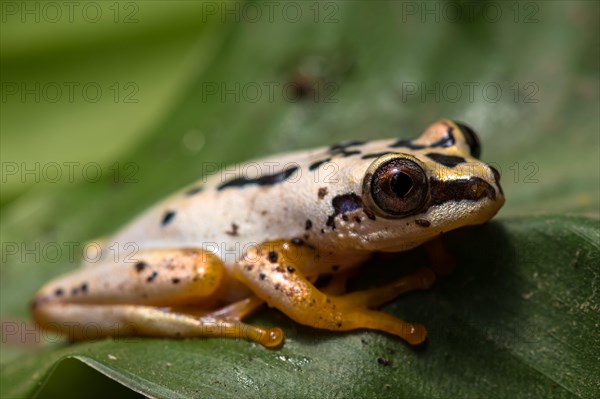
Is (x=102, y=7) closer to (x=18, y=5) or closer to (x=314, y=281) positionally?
(x=18, y=5)

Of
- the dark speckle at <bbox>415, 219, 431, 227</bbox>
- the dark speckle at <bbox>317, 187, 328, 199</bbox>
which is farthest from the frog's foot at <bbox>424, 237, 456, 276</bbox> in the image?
the dark speckle at <bbox>317, 187, 328, 199</bbox>

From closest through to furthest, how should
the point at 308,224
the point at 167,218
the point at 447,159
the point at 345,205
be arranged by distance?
the point at 447,159 < the point at 345,205 < the point at 308,224 < the point at 167,218

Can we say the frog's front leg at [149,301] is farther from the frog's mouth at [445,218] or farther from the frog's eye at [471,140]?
the frog's eye at [471,140]

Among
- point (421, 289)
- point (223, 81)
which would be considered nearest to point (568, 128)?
point (421, 289)

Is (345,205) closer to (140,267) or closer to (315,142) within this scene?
(140,267)

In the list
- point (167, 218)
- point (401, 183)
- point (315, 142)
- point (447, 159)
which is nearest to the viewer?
point (401, 183)

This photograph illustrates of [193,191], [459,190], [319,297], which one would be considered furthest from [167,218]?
[459,190]
